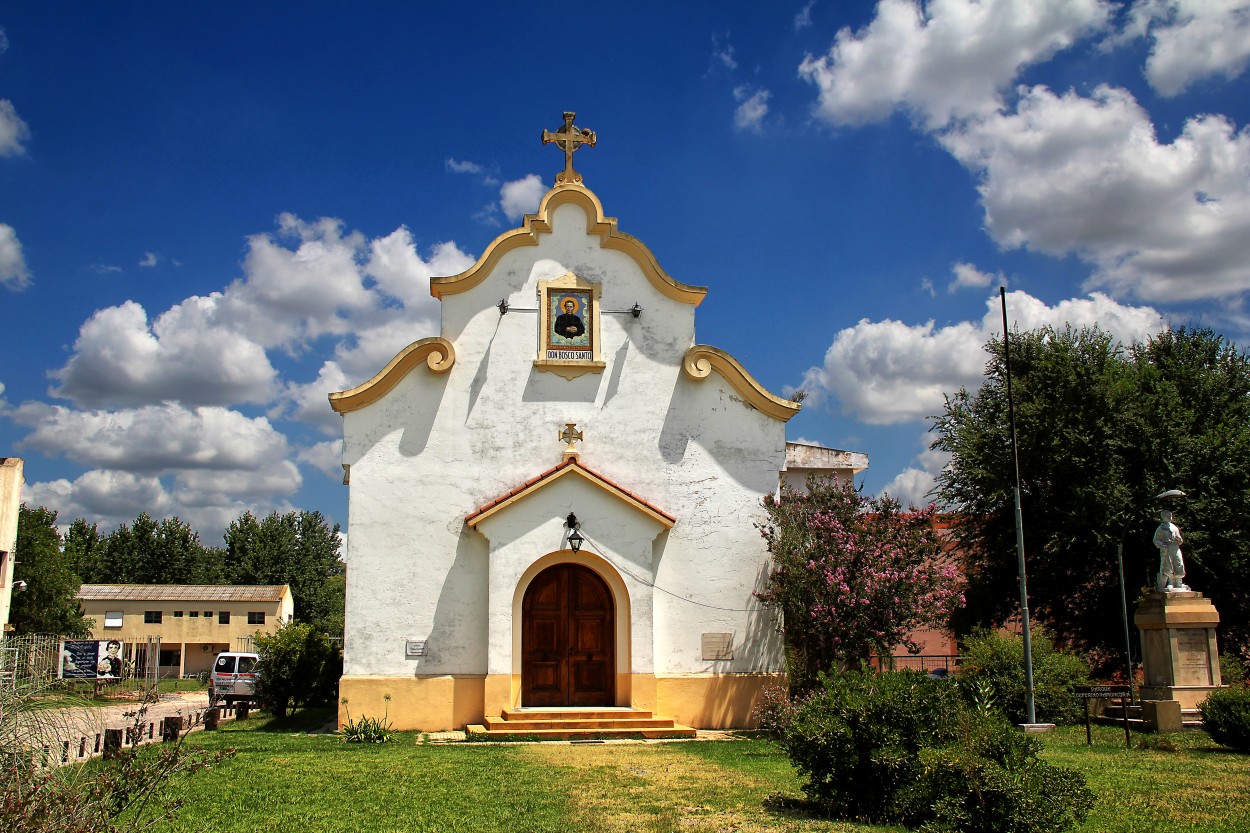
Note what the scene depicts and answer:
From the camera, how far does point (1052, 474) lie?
26.4m

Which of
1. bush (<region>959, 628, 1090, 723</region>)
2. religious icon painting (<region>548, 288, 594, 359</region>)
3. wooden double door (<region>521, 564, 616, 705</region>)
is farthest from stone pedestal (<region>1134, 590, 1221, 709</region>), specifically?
religious icon painting (<region>548, 288, 594, 359</region>)

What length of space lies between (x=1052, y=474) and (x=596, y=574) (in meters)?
14.9

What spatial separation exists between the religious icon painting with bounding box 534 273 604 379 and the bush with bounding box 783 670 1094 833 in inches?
380

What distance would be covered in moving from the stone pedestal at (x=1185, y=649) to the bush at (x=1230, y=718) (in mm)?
2677

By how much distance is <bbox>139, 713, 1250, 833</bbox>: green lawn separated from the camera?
9.03m

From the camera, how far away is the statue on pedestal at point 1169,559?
60.0 feet

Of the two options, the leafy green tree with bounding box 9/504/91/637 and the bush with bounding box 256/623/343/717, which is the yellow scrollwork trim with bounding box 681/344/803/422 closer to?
the bush with bounding box 256/623/343/717

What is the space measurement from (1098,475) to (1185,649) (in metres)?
8.03

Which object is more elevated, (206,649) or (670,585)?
(670,585)

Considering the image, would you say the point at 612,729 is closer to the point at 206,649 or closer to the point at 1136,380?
the point at 1136,380

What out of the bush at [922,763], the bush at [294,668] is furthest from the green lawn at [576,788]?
the bush at [294,668]

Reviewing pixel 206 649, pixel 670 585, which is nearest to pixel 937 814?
pixel 670 585

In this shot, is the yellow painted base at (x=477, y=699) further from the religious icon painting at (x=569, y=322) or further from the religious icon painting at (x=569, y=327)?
the religious icon painting at (x=569, y=322)

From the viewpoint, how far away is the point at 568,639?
17.7 m
